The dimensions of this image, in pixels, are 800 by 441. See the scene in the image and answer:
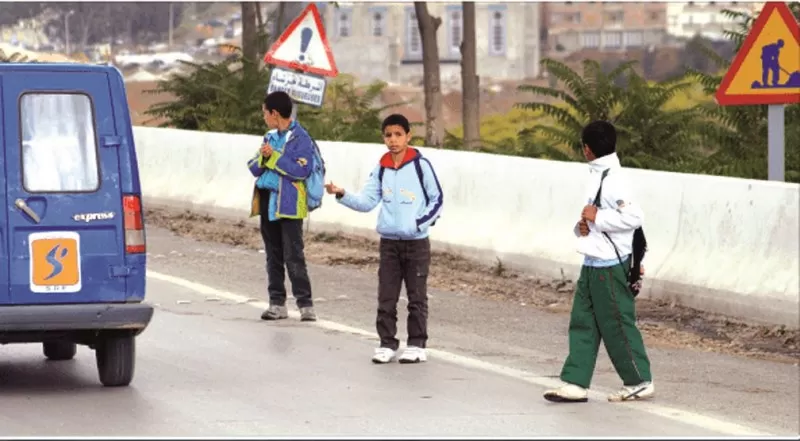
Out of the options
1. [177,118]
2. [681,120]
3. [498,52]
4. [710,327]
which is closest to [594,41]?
[498,52]

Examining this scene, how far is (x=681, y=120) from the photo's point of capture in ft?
70.1

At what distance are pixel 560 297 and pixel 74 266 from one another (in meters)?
5.91

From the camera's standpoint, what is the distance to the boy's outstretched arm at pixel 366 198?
1265cm

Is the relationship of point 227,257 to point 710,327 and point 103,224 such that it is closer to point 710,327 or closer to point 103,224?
point 710,327

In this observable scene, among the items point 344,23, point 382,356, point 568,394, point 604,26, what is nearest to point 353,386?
point 382,356

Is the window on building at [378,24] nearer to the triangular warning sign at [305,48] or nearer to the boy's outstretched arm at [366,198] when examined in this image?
the triangular warning sign at [305,48]

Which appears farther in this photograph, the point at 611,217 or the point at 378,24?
the point at 378,24

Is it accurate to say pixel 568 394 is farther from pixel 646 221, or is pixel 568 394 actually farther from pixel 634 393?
pixel 646 221

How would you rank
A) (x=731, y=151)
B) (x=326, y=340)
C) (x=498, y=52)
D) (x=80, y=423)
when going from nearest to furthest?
(x=80, y=423) < (x=326, y=340) < (x=731, y=151) < (x=498, y=52)

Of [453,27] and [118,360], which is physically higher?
[453,27]

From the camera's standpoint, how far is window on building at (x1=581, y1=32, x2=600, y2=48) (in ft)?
309

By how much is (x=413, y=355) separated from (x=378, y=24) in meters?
86.0

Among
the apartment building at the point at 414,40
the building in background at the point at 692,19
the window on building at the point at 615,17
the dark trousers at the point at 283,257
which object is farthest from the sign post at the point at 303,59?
Result: the window on building at the point at 615,17

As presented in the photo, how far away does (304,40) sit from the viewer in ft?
69.0
